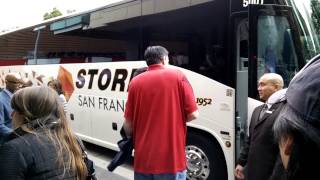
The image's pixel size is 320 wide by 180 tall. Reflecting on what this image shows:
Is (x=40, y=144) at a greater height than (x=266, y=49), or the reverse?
(x=266, y=49)

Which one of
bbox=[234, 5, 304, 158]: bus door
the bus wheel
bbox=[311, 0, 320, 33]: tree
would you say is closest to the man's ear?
bbox=[234, 5, 304, 158]: bus door

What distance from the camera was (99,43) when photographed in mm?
9039

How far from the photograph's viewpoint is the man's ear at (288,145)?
43.8 inches

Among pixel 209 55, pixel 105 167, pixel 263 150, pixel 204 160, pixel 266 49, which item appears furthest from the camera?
pixel 105 167

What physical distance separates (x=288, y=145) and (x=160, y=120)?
291 cm

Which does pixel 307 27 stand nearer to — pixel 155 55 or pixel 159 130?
pixel 155 55

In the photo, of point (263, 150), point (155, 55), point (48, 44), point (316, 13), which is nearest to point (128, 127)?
point (155, 55)

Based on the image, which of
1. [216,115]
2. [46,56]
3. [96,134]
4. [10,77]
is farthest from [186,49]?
[46,56]

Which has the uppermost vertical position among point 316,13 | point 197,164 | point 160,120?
point 316,13

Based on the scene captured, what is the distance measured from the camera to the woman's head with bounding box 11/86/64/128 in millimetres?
2438

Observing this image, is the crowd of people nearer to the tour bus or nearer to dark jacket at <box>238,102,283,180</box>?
dark jacket at <box>238,102,283,180</box>

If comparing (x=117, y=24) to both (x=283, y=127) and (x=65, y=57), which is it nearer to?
(x=65, y=57)

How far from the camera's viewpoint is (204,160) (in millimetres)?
6332

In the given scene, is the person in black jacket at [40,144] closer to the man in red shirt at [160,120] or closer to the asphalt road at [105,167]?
the man in red shirt at [160,120]
